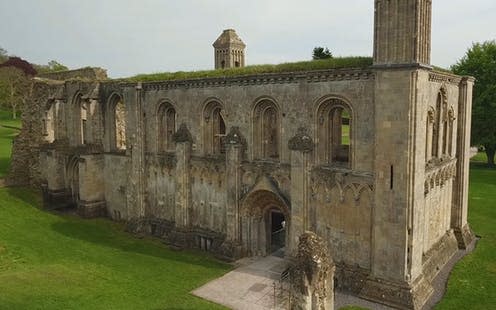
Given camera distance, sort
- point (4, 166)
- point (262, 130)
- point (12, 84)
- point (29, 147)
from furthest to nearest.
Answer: point (12, 84), point (4, 166), point (29, 147), point (262, 130)

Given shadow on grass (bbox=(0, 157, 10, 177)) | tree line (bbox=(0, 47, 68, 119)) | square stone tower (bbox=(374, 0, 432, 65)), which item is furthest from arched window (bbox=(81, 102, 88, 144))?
tree line (bbox=(0, 47, 68, 119))

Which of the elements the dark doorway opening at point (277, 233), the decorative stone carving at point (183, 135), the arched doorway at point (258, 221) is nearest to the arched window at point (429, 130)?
the arched doorway at point (258, 221)

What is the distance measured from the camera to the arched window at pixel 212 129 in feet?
65.9

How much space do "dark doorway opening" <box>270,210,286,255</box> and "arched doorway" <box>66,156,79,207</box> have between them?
13897 millimetres

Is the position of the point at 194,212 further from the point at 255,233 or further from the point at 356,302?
the point at 356,302

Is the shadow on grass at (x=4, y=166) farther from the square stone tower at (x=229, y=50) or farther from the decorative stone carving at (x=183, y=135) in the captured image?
the decorative stone carving at (x=183, y=135)

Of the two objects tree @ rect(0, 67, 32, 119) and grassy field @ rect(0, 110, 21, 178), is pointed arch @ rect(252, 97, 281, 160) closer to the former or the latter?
grassy field @ rect(0, 110, 21, 178)

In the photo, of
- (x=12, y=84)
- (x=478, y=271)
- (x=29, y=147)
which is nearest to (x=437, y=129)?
(x=478, y=271)

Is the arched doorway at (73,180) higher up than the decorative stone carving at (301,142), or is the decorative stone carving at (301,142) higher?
the decorative stone carving at (301,142)

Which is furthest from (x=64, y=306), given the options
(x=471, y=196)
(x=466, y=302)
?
(x=471, y=196)

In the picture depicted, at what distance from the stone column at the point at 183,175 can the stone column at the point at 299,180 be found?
619 centimetres

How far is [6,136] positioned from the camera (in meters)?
52.9

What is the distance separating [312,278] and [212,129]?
12.2 metres

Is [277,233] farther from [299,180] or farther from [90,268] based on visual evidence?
[90,268]
